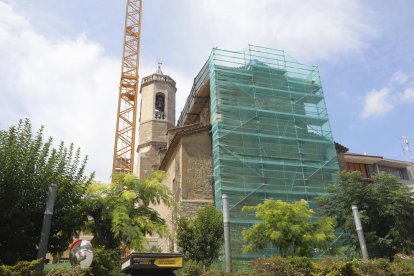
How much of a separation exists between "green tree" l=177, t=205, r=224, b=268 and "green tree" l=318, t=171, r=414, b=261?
5618mm

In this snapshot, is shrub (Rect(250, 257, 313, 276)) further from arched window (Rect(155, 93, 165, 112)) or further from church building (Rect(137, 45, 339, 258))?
arched window (Rect(155, 93, 165, 112))

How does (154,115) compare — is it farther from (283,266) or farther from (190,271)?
(283,266)

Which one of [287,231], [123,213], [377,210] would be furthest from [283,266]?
[377,210]

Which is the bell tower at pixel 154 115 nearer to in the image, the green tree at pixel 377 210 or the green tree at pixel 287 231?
the green tree at pixel 377 210

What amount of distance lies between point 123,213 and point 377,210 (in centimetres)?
1129

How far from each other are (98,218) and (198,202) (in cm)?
623

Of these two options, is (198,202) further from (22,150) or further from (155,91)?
(155,91)

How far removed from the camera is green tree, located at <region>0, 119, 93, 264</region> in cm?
1261

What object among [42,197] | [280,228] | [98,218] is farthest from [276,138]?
[42,197]

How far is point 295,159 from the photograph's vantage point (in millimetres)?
22828

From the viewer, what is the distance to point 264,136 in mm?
22578

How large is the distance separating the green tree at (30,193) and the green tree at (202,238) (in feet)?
15.4

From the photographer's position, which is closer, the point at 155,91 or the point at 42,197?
the point at 42,197

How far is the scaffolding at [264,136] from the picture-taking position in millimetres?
20859
